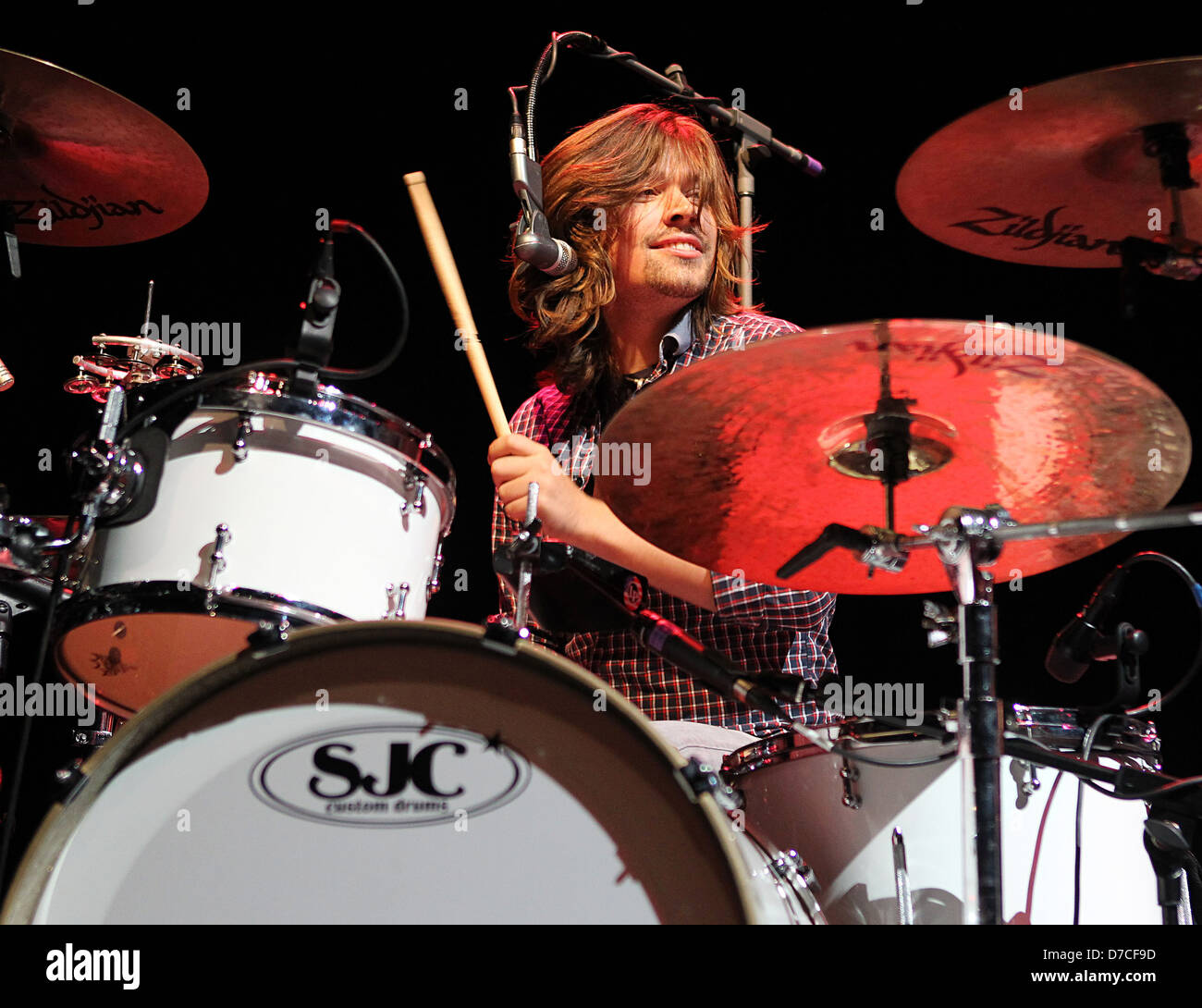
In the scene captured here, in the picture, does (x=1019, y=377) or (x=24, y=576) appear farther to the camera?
(x=24, y=576)

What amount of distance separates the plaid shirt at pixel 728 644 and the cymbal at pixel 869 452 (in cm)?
20

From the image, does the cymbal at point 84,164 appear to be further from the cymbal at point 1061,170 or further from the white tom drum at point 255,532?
the cymbal at point 1061,170

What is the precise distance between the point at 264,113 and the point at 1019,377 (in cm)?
226

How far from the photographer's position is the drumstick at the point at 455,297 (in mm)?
1751

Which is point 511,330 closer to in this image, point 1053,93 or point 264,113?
point 264,113

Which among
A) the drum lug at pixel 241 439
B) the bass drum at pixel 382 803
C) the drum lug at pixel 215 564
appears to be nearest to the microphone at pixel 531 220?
the drum lug at pixel 241 439

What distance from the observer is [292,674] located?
1073 mm

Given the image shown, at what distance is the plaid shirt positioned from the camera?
178 cm

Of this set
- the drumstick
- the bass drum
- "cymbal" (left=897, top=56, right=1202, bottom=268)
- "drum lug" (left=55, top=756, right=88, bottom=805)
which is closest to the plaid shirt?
the drumstick

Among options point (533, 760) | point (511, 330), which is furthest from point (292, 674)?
point (511, 330)

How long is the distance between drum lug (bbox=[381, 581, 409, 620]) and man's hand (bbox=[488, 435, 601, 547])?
187mm

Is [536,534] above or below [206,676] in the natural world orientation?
above

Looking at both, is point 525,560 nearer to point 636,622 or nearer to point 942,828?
point 636,622
